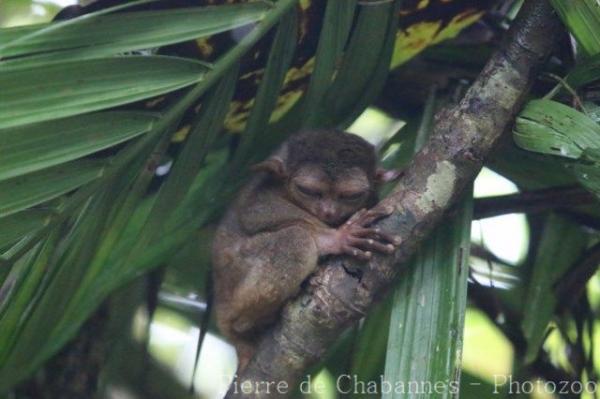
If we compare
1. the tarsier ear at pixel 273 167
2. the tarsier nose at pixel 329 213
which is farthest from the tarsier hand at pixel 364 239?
the tarsier ear at pixel 273 167

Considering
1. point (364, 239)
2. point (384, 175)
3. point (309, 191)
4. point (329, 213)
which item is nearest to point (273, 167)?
point (309, 191)

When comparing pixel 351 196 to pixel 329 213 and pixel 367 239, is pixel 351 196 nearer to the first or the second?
pixel 329 213

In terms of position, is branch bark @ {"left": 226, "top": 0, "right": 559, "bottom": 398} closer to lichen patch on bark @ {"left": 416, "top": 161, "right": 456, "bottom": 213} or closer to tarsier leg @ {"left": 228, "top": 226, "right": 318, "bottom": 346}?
lichen patch on bark @ {"left": 416, "top": 161, "right": 456, "bottom": 213}

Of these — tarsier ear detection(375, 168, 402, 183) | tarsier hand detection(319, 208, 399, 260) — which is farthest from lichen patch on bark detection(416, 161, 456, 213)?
tarsier ear detection(375, 168, 402, 183)

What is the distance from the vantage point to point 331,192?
3.57 m

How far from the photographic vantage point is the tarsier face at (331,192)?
11.6 feet

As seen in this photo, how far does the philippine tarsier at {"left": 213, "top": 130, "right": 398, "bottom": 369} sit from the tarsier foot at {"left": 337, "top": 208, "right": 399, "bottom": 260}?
0.13 metres

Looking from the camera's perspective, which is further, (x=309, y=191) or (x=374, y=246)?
(x=309, y=191)

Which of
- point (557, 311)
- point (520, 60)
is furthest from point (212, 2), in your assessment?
point (557, 311)

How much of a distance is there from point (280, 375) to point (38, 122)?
92 centimetres

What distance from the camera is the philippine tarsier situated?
129 inches

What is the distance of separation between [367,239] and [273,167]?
31.7 inches

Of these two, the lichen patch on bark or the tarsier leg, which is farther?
the tarsier leg

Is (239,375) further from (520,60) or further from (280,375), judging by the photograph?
(520,60)
